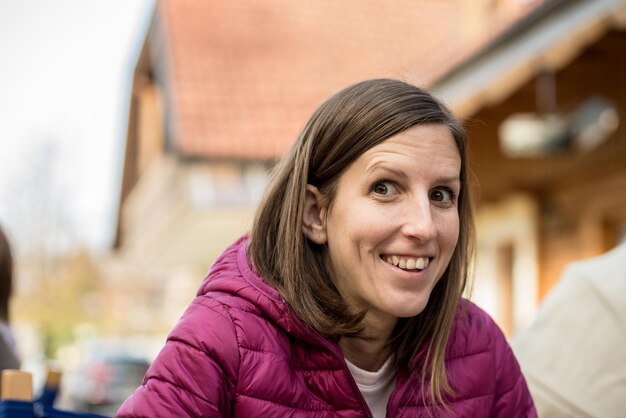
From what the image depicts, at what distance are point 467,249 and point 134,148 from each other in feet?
79.7

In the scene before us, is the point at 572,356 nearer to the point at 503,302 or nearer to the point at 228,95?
the point at 503,302

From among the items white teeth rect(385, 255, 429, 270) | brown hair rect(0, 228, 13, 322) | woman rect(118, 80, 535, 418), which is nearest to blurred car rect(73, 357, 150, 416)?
brown hair rect(0, 228, 13, 322)

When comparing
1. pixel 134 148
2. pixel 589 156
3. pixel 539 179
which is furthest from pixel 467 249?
pixel 134 148

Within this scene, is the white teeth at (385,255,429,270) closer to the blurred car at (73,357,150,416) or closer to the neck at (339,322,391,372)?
the neck at (339,322,391,372)

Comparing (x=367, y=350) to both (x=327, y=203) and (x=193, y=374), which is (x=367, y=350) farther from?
(x=193, y=374)

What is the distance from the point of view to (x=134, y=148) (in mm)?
26000

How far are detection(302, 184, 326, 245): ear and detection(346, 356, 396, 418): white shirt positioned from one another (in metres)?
0.29

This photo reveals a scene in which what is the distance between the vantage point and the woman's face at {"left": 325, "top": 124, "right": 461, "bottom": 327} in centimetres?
201

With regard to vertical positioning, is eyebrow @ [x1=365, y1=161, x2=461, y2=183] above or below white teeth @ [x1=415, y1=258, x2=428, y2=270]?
above

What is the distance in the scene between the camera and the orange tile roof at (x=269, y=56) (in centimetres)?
1457

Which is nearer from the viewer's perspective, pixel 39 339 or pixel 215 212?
pixel 215 212

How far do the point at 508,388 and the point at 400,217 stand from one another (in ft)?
1.91

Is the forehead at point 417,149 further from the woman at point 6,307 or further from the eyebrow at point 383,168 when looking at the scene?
the woman at point 6,307

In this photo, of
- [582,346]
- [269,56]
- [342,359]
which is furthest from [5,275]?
[269,56]
